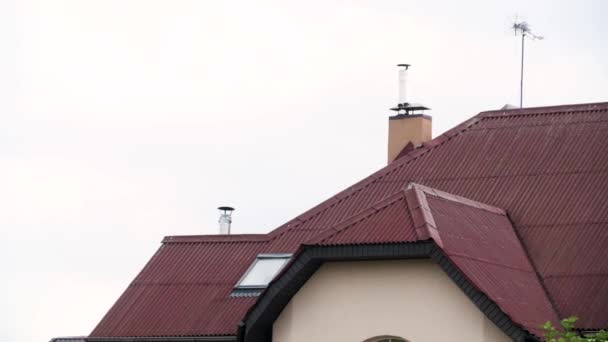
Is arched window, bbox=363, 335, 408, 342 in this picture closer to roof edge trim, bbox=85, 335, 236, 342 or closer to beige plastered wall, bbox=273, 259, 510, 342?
beige plastered wall, bbox=273, 259, 510, 342

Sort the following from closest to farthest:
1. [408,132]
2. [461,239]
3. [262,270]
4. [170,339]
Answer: [461,239] → [170,339] → [262,270] → [408,132]

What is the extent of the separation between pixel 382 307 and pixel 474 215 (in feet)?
11.2

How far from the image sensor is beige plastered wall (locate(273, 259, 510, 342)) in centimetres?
3444

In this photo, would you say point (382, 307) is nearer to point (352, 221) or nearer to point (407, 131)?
point (352, 221)

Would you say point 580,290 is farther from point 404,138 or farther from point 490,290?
point 404,138

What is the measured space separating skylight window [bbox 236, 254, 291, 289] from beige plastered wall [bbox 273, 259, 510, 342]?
13.2 feet

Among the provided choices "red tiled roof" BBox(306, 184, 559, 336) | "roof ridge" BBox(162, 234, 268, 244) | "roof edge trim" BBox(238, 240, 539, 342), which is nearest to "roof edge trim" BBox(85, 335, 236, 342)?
"roof edge trim" BBox(238, 240, 539, 342)

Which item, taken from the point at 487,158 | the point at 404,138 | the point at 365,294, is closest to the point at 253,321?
the point at 365,294

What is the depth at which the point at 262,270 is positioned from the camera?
4059cm

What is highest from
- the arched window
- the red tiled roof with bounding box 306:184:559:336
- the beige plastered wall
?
the red tiled roof with bounding box 306:184:559:336

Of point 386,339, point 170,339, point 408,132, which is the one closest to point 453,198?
point 386,339

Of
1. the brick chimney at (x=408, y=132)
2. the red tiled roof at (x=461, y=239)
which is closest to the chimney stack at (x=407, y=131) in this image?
the brick chimney at (x=408, y=132)

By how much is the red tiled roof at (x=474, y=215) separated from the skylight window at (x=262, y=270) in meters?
0.28

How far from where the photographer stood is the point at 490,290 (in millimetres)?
33906
